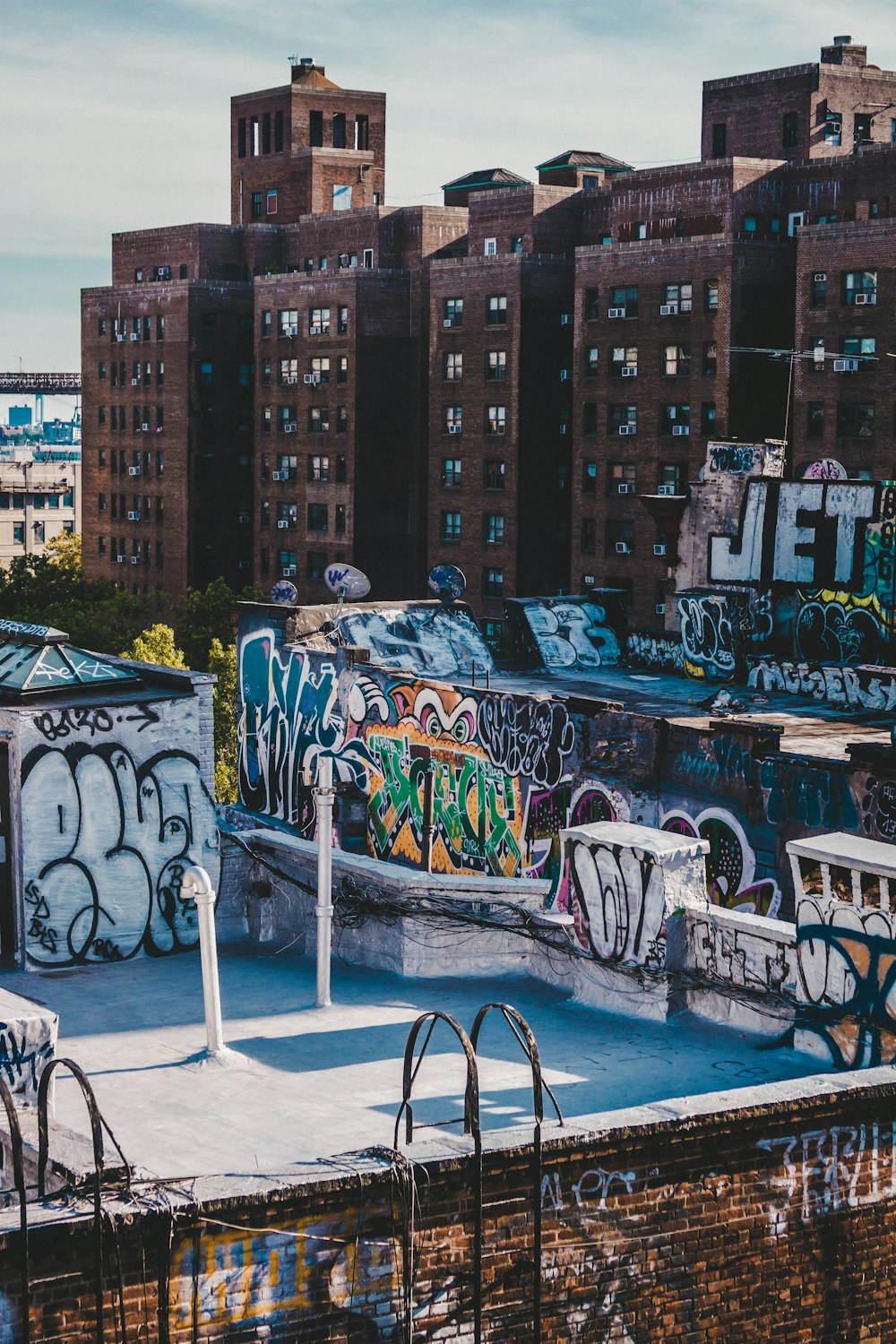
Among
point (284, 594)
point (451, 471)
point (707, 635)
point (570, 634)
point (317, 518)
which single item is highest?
point (451, 471)

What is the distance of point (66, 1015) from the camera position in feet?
65.7

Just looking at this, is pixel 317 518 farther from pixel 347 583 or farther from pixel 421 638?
pixel 421 638

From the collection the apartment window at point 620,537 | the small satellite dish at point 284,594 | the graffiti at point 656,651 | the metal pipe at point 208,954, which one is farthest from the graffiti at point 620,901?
the apartment window at point 620,537

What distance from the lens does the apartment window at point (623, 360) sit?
8750cm

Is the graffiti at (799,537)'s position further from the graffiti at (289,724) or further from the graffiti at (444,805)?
the graffiti at (444,805)

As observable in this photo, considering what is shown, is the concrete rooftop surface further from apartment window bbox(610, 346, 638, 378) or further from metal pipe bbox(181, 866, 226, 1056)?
apartment window bbox(610, 346, 638, 378)

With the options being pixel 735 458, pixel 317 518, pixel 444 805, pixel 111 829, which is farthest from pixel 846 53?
pixel 111 829

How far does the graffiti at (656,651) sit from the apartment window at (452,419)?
172ft

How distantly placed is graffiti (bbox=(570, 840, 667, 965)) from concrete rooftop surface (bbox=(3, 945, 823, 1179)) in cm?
50

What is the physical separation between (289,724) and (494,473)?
5477 centimetres

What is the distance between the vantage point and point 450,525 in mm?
97125

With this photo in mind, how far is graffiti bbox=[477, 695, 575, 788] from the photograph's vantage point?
32531 mm

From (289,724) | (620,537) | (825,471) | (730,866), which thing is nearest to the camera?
(730,866)

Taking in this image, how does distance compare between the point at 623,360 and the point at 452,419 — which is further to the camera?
the point at 452,419
